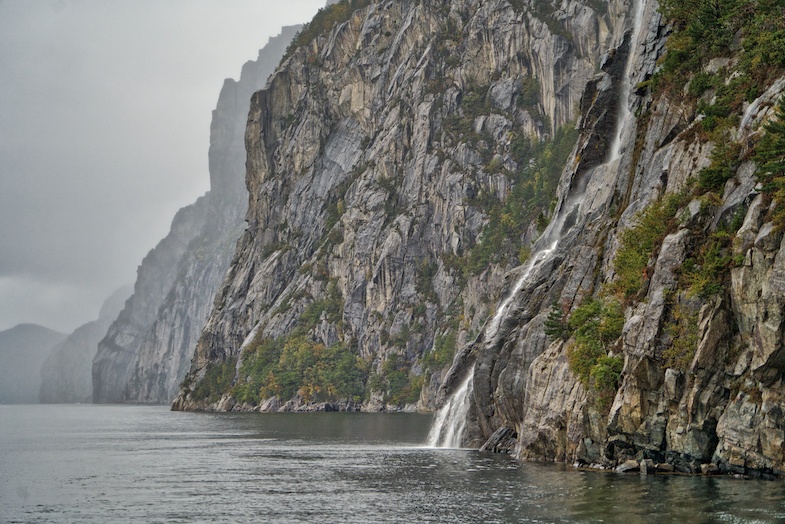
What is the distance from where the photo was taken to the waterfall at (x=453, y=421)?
75.5m

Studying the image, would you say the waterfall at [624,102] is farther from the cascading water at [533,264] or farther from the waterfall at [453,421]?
the waterfall at [453,421]

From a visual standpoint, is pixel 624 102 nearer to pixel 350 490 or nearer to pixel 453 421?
pixel 453 421

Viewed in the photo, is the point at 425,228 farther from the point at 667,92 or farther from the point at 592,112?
the point at 667,92

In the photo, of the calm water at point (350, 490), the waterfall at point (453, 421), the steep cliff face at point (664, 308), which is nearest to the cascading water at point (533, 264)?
the waterfall at point (453, 421)

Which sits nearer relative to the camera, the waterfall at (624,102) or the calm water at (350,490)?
the calm water at (350,490)

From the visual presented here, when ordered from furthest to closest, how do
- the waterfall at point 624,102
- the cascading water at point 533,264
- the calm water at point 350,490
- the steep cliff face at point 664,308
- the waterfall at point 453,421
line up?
1. the waterfall at point 624,102
2. the waterfall at point 453,421
3. the cascading water at point 533,264
4. the steep cliff face at point 664,308
5. the calm water at point 350,490

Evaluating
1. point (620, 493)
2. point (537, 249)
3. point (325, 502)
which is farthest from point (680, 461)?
point (537, 249)

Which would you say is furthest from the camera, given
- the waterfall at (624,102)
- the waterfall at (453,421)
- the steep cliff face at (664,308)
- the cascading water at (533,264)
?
the waterfall at (624,102)

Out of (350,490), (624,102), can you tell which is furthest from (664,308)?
(624,102)

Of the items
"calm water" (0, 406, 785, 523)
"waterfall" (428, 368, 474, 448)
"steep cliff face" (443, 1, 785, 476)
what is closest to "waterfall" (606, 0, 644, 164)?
"steep cliff face" (443, 1, 785, 476)

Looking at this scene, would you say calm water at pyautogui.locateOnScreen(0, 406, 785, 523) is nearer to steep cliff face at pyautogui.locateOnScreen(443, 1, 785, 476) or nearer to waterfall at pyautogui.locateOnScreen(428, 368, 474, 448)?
steep cliff face at pyautogui.locateOnScreen(443, 1, 785, 476)

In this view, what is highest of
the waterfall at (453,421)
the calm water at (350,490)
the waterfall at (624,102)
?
the waterfall at (624,102)

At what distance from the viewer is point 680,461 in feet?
152

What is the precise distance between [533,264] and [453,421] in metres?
16.3
